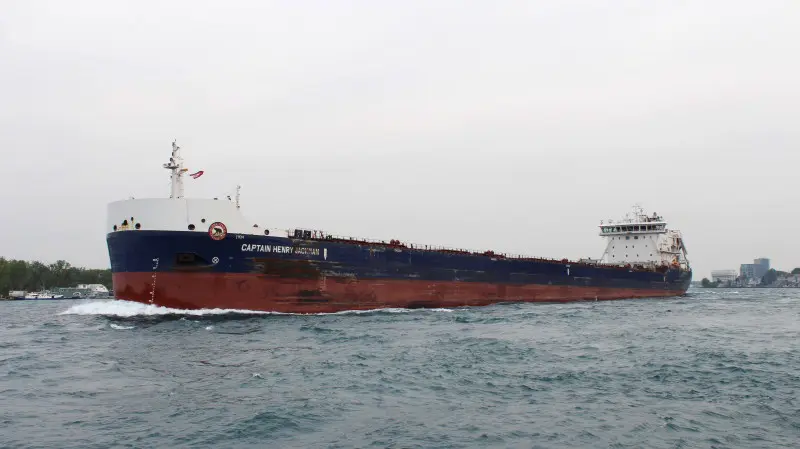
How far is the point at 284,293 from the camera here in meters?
27.0

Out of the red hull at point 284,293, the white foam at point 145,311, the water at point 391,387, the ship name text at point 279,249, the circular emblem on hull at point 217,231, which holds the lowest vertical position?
the water at point 391,387

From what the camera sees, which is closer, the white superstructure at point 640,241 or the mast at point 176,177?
the mast at point 176,177

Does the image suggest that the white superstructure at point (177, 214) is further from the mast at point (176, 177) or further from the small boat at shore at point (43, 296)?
the small boat at shore at point (43, 296)

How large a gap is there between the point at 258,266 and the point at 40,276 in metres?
87.9

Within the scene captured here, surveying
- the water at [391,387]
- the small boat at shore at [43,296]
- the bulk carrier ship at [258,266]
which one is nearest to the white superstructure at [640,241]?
the bulk carrier ship at [258,266]

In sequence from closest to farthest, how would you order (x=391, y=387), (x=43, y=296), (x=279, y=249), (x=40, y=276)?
(x=391, y=387) → (x=279, y=249) → (x=43, y=296) → (x=40, y=276)

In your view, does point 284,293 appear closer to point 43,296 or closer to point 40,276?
point 43,296

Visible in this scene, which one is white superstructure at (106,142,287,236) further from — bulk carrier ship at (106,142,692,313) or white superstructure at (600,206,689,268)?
white superstructure at (600,206,689,268)

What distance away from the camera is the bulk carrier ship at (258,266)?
2488 centimetres

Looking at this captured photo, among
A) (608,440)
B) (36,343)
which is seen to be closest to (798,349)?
(608,440)

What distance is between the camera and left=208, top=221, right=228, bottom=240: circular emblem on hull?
993 inches

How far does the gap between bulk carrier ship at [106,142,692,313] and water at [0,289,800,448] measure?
2.77 m

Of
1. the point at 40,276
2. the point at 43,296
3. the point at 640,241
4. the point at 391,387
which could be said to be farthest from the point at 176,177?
the point at 40,276

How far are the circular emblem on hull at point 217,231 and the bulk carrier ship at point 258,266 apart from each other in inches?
1.7
